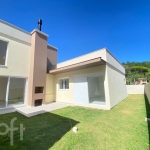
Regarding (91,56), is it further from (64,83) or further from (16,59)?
(16,59)

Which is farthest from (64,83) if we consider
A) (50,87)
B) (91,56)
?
(91,56)

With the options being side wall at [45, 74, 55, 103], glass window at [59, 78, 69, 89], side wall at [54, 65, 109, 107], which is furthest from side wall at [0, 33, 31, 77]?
glass window at [59, 78, 69, 89]

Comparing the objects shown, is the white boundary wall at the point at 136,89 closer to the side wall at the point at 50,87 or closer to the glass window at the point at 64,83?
the glass window at the point at 64,83

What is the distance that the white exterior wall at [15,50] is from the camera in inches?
315

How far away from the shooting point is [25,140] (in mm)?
3340

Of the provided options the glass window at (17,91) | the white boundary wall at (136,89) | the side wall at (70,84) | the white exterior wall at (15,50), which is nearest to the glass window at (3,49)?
the white exterior wall at (15,50)

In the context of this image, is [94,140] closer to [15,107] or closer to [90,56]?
[90,56]

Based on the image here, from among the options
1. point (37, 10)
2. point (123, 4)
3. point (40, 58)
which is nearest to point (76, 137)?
point (40, 58)

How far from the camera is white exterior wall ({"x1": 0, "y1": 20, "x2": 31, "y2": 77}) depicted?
8.01 m

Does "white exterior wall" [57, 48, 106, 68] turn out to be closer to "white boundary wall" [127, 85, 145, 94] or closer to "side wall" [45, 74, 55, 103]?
"side wall" [45, 74, 55, 103]

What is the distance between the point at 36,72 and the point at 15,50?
2.84 meters

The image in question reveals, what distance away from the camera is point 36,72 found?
9.51 metres

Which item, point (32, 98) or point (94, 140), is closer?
point (94, 140)

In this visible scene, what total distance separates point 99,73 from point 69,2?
8375 millimetres
